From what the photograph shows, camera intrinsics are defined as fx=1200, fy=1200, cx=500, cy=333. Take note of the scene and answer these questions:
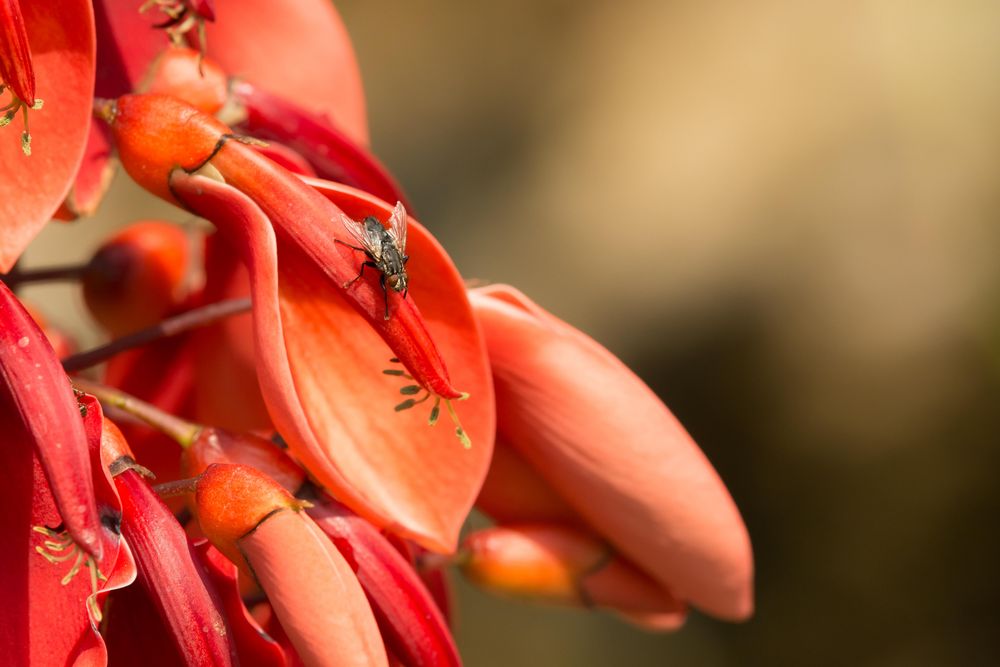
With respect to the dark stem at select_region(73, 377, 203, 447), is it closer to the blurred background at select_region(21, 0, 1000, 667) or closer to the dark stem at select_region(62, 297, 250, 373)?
the dark stem at select_region(62, 297, 250, 373)

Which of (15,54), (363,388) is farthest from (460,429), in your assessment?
(15,54)

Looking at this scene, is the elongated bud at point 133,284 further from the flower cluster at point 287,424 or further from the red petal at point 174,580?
the red petal at point 174,580

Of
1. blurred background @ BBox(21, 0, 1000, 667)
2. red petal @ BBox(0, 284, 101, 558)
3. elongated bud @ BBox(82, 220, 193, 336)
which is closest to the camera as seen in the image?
red petal @ BBox(0, 284, 101, 558)

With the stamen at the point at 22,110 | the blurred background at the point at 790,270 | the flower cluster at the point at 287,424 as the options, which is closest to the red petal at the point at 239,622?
the flower cluster at the point at 287,424

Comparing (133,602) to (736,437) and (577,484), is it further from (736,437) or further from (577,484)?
(736,437)

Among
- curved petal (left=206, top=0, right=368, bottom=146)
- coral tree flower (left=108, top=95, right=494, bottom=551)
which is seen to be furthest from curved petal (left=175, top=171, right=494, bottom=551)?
curved petal (left=206, top=0, right=368, bottom=146)

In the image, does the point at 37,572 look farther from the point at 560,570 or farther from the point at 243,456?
the point at 560,570
